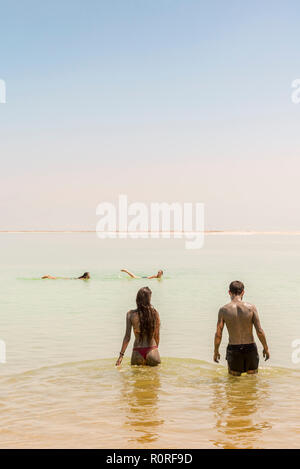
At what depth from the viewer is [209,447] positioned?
770 cm

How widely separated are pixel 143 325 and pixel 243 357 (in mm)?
2039

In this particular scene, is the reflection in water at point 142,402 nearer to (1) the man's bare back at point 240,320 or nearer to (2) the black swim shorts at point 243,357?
(2) the black swim shorts at point 243,357

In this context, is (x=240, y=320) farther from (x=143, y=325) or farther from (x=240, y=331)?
(x=143, y=325)

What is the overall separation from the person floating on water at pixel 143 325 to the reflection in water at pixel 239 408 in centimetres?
150

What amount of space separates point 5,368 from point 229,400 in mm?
5404

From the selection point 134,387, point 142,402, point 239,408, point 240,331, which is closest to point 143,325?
point 134,387

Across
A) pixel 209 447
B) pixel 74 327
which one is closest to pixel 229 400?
pixel 209 447

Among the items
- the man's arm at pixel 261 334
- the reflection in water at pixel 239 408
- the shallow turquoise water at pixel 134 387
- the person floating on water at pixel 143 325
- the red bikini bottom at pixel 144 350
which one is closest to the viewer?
the reflection in water at pixel 239 408

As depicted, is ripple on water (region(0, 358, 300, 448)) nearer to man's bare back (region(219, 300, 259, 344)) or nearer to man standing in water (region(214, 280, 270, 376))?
man standing in water (region(214, 280, 270, 376))

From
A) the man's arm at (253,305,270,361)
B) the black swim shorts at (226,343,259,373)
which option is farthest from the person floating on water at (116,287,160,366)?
the man's arm at (253,305,270,361)

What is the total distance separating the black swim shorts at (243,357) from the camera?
1085 centimetres

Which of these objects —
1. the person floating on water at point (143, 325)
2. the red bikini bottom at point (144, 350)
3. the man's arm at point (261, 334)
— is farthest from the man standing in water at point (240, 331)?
the red bikini bottom at point (144, 350)

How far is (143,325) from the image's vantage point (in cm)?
1148

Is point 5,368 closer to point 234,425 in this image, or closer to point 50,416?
point 50,416
